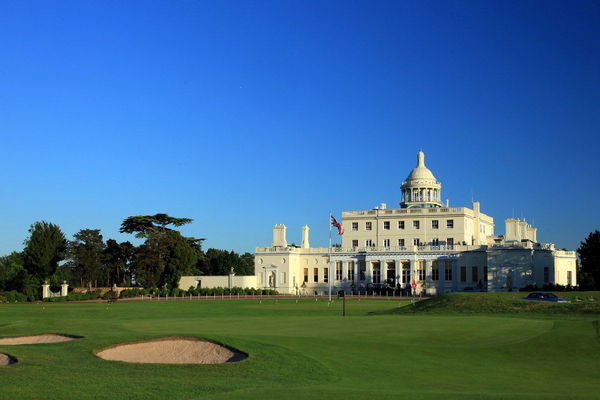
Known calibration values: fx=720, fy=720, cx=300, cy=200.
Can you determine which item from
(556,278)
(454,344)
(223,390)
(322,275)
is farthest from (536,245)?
(223,390)

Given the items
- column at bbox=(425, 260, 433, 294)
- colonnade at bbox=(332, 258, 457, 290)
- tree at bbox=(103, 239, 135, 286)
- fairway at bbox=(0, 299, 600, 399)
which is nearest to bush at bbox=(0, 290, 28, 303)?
tree at bbox=(103, 239, 135, 286)

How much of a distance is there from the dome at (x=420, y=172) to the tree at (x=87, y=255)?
4594 cm

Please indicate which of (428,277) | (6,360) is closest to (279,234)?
(428,277)

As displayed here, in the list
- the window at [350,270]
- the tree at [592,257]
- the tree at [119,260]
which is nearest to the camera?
the tree at [592,257]

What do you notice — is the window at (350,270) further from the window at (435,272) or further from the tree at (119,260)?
the tree at (119,260)

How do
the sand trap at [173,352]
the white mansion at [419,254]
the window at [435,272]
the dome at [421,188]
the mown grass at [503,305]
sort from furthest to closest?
the dome at [421,188], the window at [435,272], the white mansion at [419,254], the mown grass at [503,305], the sand trap at [173,352]

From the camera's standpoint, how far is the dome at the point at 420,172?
100188mm

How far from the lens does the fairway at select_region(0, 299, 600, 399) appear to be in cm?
1680

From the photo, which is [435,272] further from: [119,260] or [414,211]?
[119,260]

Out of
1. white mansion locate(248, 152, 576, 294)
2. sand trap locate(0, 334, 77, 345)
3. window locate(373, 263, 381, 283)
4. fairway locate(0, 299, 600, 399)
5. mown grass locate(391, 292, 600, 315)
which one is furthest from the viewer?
window locate(373, 263, 381, 283)

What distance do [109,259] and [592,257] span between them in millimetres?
69647

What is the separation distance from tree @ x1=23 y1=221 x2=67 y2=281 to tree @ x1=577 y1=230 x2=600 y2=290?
204ft

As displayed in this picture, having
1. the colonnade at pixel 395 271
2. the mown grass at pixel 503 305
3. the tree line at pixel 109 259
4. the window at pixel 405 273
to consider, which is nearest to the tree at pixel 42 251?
the tree line at pixel 109 259

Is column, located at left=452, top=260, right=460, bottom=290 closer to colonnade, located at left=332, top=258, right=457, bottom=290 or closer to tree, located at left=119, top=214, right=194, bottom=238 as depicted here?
colonnade, located at left=332, top=258, right=457, bottom=290
